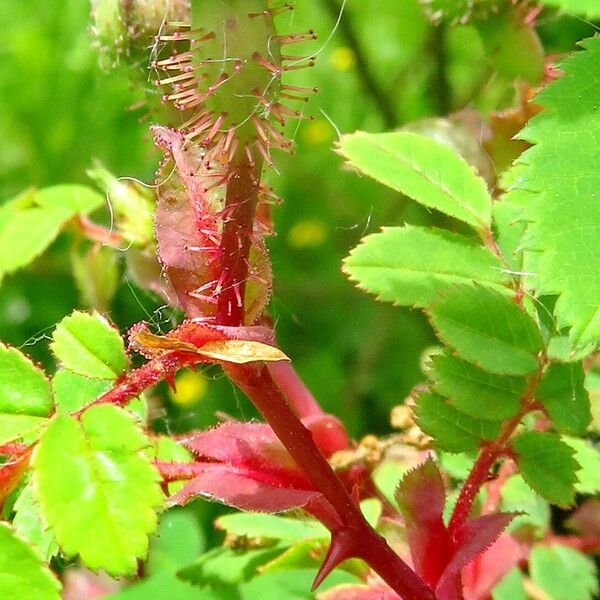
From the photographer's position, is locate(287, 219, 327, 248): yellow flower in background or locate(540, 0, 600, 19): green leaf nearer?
locate(540, 0, 600, 19): green leaf

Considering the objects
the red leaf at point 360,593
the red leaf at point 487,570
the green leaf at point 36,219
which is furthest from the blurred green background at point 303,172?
the red leaf at point 360,593

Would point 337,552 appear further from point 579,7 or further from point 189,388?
point 189,388

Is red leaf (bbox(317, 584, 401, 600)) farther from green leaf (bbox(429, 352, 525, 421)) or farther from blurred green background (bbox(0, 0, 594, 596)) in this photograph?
blurred green background (bbox(0, 0, 594, 596))

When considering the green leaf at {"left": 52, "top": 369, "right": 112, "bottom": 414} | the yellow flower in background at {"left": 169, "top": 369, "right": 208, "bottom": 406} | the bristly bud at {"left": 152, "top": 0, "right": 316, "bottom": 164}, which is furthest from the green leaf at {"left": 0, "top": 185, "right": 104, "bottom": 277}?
the yellow flower in background at {"left": 169, "top": 369, "right": 208, "bottom": 406}

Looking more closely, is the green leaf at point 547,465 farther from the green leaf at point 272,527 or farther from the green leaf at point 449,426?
the green leaf at point 272,527

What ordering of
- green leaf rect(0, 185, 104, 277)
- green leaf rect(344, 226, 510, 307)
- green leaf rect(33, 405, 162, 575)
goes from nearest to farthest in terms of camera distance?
green leaf rect(33, 405, 162, 575)
green leaf rect(344, 226, 510, 307)
green leaf rect(0, 185, 104, 277)

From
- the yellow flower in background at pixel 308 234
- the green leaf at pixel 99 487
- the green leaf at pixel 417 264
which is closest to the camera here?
the green leaf at pixel 99 487

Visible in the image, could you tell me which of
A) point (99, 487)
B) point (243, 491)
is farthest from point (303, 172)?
point (99, 487)
